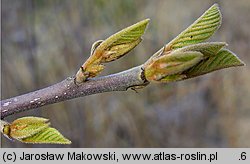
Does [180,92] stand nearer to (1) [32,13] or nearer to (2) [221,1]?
(2) [221,1]

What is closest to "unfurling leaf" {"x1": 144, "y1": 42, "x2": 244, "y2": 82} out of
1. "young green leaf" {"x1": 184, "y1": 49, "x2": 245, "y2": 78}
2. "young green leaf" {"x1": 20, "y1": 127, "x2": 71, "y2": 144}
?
"young green leaf" {"x1": 184, "y1": 49, "x2": 245, "y2": 78}

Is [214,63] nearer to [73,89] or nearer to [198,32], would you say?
[198,32]

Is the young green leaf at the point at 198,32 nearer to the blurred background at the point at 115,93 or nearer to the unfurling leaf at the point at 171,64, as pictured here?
the unfurling leaf at the point at 171,64

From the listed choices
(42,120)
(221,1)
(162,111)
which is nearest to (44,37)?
(162,111)

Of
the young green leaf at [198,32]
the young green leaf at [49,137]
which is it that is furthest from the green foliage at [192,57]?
the young green leaf at [49,137]

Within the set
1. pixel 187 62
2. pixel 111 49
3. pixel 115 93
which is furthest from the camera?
pixel 115 93

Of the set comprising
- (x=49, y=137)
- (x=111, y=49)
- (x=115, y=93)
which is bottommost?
(x=49, y=137)

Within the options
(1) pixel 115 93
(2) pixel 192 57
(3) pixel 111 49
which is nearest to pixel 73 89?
(3) pixel 111 49
